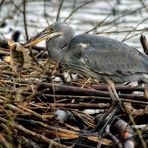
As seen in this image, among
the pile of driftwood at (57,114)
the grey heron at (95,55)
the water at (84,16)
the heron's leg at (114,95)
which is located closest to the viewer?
the pile of driftwood at (57,114)

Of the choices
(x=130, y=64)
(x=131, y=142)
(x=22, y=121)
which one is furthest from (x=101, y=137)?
(x=130, y=64)

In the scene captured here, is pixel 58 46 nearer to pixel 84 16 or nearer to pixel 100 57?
pixel 100 57

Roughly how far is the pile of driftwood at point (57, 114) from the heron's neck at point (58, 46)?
0.20m

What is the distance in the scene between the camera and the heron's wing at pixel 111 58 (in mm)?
5137

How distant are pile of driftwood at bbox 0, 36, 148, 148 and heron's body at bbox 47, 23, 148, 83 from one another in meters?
0.14

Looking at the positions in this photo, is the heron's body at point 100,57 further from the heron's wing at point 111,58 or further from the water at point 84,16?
the water at point 84,16

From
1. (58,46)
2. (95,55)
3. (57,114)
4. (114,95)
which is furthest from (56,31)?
(57,114)

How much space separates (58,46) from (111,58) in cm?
50

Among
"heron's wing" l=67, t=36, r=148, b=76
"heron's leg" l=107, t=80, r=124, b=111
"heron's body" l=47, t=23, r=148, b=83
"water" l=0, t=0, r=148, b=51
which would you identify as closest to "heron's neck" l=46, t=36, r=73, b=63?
"heron's body" l=47, t=23, r=148, b=83

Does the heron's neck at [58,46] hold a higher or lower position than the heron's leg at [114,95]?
higher

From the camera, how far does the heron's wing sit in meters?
5.14

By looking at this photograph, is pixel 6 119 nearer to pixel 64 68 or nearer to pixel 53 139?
pixel 53 139

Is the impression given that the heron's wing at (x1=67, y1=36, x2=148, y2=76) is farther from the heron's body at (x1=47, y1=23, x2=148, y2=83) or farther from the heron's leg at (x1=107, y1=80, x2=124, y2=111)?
the heron's leg at (x1=107, y1=80, x2=124, y2=111)

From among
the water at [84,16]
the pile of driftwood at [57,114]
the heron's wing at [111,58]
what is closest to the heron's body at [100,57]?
the heron's wing at [111,58]
